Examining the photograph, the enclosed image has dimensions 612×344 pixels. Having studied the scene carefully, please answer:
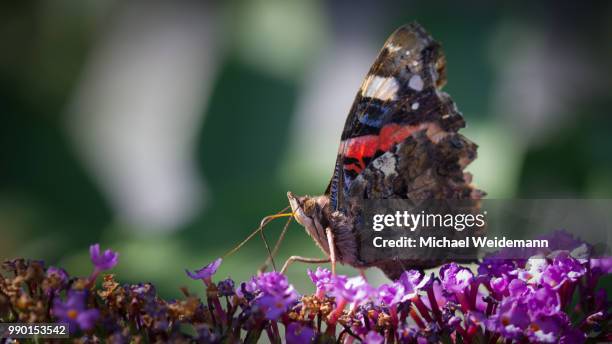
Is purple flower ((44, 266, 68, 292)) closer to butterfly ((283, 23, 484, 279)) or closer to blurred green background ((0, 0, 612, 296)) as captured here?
butterfly ((283, 23, 484, 279))

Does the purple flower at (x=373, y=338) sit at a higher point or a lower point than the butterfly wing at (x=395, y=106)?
lower

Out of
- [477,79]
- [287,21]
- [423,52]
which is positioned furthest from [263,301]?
[477,79]

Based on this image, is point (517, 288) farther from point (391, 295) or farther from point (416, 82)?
point (416, 82)

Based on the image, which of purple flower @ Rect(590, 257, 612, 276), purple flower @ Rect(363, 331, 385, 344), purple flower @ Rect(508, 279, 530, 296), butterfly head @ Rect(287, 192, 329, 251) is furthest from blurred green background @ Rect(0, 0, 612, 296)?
purple flower @ Rect(363, 331, 385, 344)

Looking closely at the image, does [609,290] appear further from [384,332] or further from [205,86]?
[205,86]

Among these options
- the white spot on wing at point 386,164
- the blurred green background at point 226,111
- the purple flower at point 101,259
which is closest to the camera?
the purple flower at point 101,259

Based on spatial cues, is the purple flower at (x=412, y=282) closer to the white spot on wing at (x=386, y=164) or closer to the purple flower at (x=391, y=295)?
the purple flower at (x=391, y=295)

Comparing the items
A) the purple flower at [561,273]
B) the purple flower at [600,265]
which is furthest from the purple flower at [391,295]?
the purple flower at [600,265]
